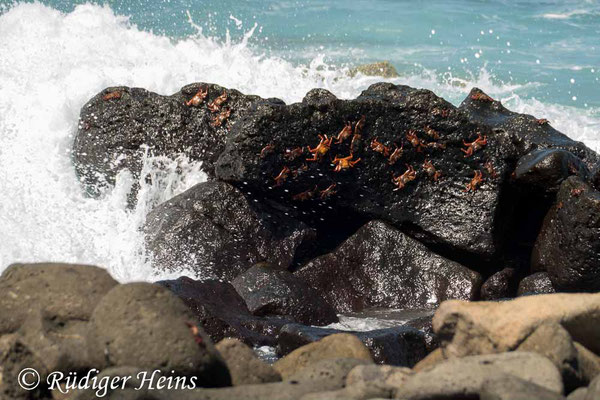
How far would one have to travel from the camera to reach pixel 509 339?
4.22 m

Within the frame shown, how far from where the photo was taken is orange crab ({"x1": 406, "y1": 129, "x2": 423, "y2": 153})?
27.9ft

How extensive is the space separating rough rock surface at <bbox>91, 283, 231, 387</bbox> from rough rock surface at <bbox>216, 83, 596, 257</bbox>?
4.23 metres

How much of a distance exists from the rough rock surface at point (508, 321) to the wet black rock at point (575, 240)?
125 inches

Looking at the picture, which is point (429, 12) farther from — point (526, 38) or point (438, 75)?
point (438, 75)

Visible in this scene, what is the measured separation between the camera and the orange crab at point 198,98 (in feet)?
30.8

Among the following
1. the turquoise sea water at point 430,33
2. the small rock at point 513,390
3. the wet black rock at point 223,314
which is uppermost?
the small rock at point 513,390

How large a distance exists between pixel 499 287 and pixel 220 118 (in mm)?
3449

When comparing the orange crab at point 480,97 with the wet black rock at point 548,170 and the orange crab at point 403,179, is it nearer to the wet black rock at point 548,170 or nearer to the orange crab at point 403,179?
the wet black rock at point 548,170

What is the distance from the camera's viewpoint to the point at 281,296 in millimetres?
7301

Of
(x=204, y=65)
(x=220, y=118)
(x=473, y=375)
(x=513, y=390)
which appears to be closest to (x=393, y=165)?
(x=220, y=118)

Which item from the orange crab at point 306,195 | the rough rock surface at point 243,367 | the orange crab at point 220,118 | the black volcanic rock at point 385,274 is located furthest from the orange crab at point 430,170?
the rough rock surface at point 243,367

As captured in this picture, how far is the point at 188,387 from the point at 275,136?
4555mm

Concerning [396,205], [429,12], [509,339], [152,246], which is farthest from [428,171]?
[429,12]

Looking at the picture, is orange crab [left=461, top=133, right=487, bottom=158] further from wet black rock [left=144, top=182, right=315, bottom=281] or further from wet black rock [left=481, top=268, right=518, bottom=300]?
wet black rock [left=144, top=182, right=315, bottom=281]
